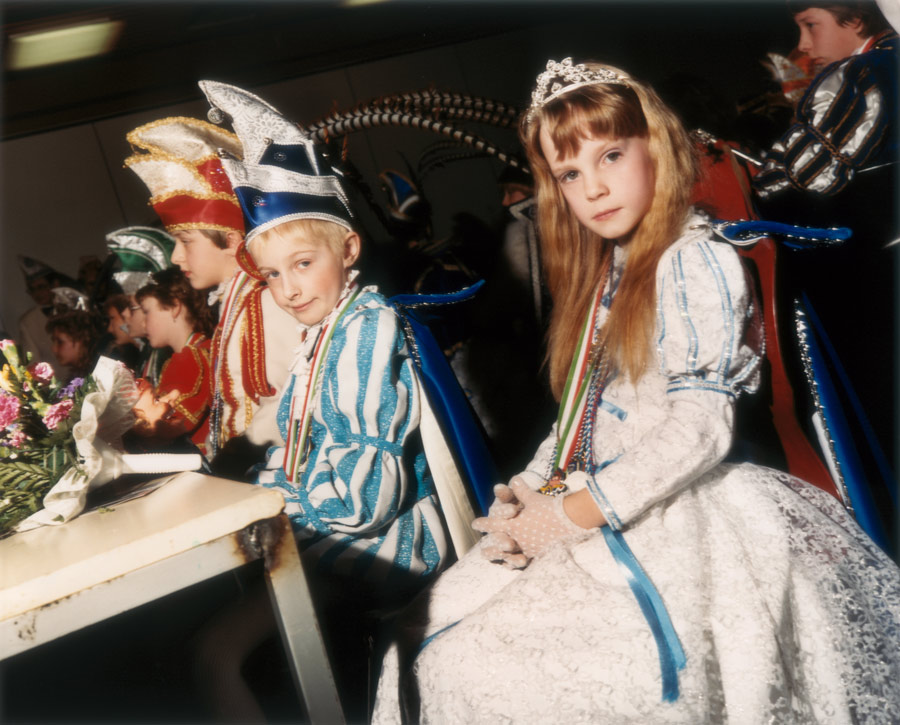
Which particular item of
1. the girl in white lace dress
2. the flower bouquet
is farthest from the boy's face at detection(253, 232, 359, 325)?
the girl in white lace dress

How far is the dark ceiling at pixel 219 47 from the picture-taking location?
8.29 ft

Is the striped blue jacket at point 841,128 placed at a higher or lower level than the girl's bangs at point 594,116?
lower

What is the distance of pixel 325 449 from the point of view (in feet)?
5.15

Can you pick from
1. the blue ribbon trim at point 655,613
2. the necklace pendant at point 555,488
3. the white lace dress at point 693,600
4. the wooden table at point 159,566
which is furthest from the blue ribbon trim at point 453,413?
the wooden table at point 159,566

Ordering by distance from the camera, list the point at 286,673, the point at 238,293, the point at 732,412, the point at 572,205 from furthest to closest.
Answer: the point at 238,293, the point at 286,673, the point at 572,205, the point at 732,412

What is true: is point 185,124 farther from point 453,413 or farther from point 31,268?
point 31,268

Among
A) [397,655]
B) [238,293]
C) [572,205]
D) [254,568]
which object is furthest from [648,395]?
[238,293]

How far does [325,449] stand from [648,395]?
2.13 feet

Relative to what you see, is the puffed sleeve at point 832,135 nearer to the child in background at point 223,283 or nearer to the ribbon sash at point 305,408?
the ribbon sash at point 305,408

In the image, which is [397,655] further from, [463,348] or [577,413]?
[463,348]

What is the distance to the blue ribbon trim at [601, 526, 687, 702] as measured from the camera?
105cm

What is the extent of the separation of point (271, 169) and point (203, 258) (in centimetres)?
72

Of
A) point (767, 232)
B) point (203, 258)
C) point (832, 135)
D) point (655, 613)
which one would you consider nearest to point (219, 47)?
point (203, 258)

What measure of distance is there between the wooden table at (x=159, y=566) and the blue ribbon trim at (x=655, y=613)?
17.5 inches
